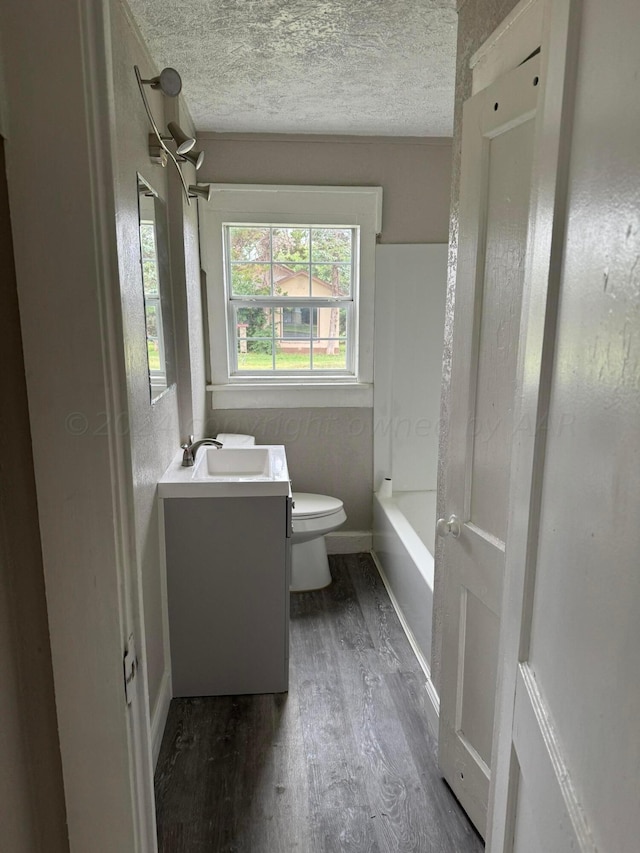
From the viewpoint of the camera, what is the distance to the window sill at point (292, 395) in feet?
11.4

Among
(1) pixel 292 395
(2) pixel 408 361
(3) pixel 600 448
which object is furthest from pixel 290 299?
(3) pixel 600 448

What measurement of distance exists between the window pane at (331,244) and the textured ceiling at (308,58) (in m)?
0.58

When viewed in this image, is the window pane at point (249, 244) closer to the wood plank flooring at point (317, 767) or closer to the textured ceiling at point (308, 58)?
the textured ceiling at point (308, 58)

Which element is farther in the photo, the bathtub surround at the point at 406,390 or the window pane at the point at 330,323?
the window pane at the point at 330,323

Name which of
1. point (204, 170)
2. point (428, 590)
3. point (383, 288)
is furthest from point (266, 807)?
point (204, 170)

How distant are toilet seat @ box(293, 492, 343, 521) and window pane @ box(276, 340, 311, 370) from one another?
2.56 ft

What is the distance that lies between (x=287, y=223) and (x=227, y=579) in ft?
6.78

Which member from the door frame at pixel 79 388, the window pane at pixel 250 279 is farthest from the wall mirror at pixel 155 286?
the door frame at pixel 79 388

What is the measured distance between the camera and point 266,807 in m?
1.84

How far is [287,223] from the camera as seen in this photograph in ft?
11.0

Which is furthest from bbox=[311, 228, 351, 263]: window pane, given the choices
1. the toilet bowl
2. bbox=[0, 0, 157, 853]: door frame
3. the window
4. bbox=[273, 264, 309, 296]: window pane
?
bbox=[0, 0, 157, 853]: door frame

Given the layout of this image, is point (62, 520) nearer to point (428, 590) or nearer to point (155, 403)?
point (155, 403)

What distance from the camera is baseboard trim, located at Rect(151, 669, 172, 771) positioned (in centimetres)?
201

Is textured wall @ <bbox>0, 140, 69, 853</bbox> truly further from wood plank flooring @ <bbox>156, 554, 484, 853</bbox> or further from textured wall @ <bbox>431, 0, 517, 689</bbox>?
textured wall @ <bbox>431, 0, 517, 689</bbox>
